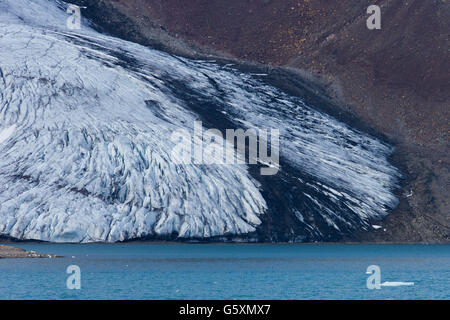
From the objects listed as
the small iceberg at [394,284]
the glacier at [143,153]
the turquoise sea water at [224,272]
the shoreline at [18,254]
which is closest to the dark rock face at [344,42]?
the glacier at [143,153]

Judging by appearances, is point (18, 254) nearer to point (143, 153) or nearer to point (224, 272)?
point (224, 272)

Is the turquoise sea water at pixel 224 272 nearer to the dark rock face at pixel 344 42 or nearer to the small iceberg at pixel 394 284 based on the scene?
the small iceberg at pixel 394 284

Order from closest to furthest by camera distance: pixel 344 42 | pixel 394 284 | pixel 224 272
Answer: pixel 394 284 → pixel 224 272 → pixel 344 42

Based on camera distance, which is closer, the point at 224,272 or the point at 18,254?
the point at 224,272

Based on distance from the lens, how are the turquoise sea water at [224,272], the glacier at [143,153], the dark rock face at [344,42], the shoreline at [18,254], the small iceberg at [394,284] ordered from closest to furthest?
the turquoise sea water at [224,272], the small iceberg at [394,284], the shoreline at [18,254], the glacier at [143,153], the dark rock face at [344,42]

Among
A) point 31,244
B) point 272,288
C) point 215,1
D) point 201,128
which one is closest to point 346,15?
point 215,1

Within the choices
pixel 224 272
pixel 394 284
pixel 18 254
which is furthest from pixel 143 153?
pixel 394 284
